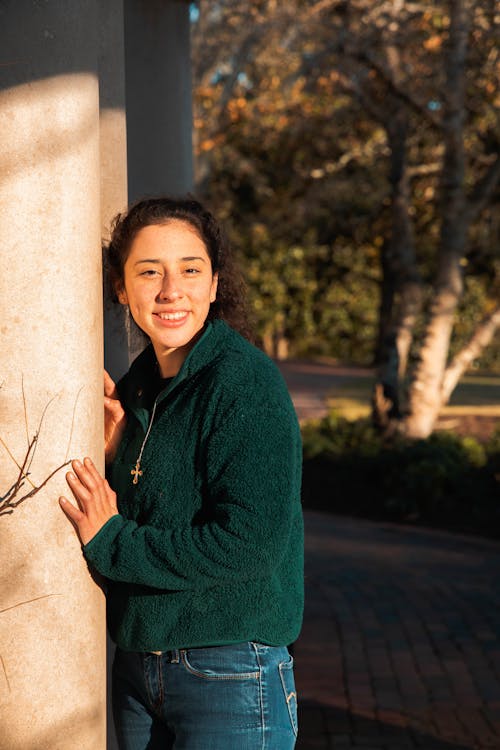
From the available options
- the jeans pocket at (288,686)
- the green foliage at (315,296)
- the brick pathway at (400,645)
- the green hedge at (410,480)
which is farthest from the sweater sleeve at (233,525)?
the green foliage at (315,296)

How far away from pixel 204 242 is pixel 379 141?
42.9ft

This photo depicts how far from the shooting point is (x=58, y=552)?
1.99 meters

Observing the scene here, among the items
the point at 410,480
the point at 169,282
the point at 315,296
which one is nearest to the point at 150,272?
the point at 169,282

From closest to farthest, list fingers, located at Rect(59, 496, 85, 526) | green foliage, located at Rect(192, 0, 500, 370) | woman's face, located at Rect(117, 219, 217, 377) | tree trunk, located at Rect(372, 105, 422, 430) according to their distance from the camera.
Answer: fingers, located at Rect(59, 496, 85, 526) < woman's face, located at Rect(117, 219, 217, 377) < green foliage, located at Rect(192, 0, 500, 370) < tree trunk, located at Rect(372, 105, 422, 430)

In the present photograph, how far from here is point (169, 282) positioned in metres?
2.21

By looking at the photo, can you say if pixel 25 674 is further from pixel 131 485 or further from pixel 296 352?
pixel 296 352

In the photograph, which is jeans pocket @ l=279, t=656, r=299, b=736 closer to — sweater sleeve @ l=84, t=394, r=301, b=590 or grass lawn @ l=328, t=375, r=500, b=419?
sweater sleeve @ l=84, t=394, r=301, b=590

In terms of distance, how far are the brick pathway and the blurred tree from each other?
334 cm

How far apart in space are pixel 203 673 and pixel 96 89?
1.10m

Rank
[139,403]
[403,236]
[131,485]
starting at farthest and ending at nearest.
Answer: [403,236], [139,403], [131,485]

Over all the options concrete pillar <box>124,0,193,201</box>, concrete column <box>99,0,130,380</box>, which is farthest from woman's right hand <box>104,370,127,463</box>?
concrete pillar <box>124,0,193,201</box>

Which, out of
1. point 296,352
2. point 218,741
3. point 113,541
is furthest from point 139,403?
point 296,352

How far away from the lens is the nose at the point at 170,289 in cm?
220

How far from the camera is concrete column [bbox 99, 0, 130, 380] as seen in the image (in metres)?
2.95
